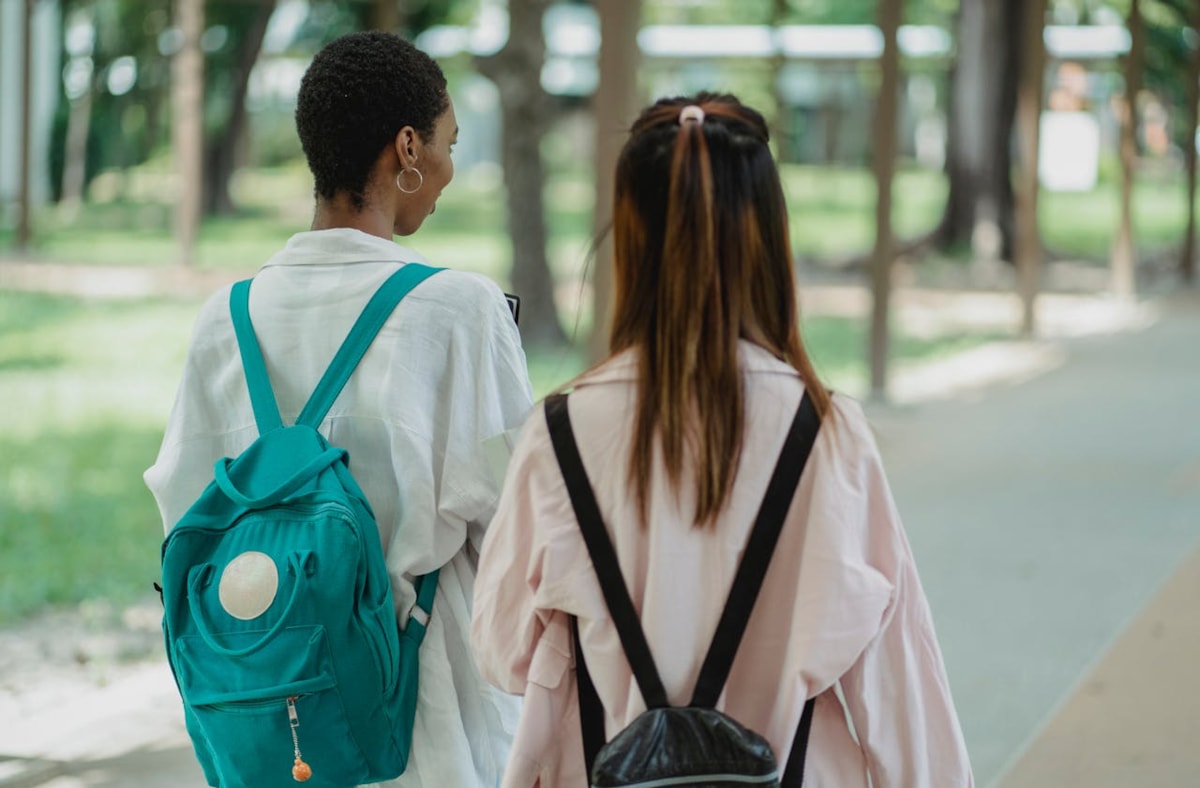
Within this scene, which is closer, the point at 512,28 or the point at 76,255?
the point at 512,28

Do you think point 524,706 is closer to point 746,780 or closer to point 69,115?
point 746,780

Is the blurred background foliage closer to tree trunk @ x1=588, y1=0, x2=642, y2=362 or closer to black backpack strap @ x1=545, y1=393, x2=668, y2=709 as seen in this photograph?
tree trunk @ x1=588, y1=0, x2=642, y2=362

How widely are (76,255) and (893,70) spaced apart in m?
14.1

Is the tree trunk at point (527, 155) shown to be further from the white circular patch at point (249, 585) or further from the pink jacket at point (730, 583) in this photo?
the pink jacket at point (730, 583)

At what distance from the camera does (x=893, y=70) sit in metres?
11.0

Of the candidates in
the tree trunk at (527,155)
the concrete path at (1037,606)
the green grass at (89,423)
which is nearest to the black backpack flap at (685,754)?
the green grass at (89,423)

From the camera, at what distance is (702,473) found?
6.30 feet

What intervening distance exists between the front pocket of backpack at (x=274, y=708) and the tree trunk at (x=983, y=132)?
23.8 metres

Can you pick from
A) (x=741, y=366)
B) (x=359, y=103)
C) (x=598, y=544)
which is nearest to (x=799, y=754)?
(x=598, y=544)

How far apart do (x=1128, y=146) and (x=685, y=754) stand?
18788mm

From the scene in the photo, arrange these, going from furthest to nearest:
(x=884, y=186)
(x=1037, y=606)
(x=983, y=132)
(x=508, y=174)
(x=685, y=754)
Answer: (x=983, y=132) → (x=508, y=174) → (x=884, y=186) → (x=1037, y=606) → (x=685, y=754)

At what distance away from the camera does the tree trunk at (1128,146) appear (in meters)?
18.9

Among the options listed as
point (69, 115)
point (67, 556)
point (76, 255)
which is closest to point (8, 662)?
point (67, 556)

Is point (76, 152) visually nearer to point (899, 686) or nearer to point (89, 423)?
point (89, 423)
